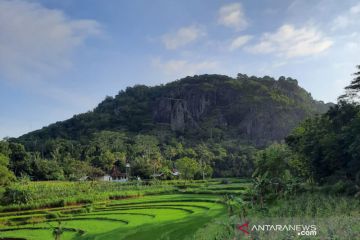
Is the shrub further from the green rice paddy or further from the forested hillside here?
the forested hillside

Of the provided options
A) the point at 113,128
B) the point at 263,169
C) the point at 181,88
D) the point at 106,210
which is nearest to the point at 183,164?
the point at 106,210

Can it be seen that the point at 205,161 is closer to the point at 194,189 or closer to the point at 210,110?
the point at 194,189

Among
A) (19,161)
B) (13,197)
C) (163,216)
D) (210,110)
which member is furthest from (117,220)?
(210,110)

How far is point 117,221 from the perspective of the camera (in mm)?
28969

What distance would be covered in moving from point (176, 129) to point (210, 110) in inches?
789

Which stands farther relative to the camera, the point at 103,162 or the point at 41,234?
the point at 103,162

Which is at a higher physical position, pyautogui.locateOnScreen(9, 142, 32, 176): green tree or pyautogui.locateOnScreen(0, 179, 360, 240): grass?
pyautogui.locateOnScreen(9, 142, 32, 176): green tree

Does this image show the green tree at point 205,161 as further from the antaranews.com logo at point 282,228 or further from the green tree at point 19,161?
the antaranews.com logo at point 282,228

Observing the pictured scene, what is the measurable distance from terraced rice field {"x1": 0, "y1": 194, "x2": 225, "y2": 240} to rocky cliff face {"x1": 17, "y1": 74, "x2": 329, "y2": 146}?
8714cm

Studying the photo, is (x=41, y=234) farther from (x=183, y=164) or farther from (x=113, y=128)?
(x=113, y=128)

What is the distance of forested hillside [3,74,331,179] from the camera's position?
258ft

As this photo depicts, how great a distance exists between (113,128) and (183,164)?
225 feet

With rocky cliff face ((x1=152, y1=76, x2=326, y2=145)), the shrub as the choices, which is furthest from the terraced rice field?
rocky cliff face ((x1=152, y1=76, x2=326, y2=145))

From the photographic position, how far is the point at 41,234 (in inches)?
993
